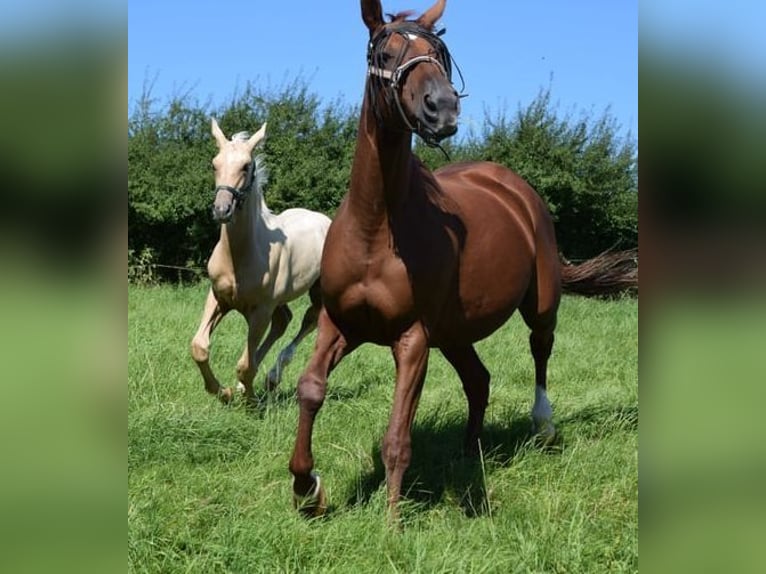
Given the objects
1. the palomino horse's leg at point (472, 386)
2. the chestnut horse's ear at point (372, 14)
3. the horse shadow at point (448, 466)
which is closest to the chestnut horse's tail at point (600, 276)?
the horse shadow at point (448, 466)

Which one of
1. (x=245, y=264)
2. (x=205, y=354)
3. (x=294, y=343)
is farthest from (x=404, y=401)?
(x=294, y=343)

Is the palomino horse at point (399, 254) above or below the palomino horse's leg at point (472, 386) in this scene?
above

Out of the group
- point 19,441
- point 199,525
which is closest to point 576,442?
point 199,525

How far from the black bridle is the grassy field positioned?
1807 mm

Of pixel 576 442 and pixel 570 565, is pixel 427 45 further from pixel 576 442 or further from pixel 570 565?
pixel 576 442

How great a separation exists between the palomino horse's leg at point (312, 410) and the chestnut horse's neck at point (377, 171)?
2.12 feet

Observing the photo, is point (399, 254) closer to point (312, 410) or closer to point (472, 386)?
point (312, 410)

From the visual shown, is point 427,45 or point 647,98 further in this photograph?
point 427,45

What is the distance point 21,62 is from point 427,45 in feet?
8.13

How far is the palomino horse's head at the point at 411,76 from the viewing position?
300cm

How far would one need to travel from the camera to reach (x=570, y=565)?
10.0 feet

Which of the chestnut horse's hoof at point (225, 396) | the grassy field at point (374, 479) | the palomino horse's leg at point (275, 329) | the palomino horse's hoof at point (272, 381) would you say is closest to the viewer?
the grassy field at point (374, 479)

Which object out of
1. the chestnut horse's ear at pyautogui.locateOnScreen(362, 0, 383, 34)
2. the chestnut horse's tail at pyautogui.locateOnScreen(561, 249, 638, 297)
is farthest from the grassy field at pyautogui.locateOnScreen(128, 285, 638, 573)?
the chestnut horse's ear at pyautogui.locateOnScreen(362, 0, 383, 34)

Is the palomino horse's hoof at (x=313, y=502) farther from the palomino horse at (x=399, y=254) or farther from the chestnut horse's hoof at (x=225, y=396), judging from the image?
the chestnut horse's hoof at (x=225, y=396)
